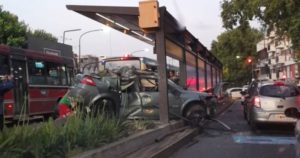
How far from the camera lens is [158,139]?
12.1 meters

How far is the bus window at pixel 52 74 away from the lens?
74.4ft

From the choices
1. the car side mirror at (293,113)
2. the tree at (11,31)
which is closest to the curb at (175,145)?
the car side mirror at (293,113)

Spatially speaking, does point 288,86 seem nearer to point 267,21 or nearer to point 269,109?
point 269,109

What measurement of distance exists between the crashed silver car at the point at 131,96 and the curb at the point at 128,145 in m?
1.74

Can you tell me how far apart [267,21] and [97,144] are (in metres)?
26.0

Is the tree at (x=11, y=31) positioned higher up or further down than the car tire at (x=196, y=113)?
higher up

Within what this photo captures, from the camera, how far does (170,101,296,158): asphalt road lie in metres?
11.6

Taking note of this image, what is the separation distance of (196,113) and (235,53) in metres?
94.4

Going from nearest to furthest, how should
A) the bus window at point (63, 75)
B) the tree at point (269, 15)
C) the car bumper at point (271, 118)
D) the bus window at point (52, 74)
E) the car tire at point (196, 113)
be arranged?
the car tire at point (196, 113)
the car bumper at point (271, 118)
the bus window at point (52, 74)
the bus window at point (63, 75)
the tree at point (269, 15)

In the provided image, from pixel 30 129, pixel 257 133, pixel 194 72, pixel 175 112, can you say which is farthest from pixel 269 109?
pixel 30 129

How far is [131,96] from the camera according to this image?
15852 mm

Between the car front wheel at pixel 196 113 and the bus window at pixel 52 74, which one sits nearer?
the car front wheel at pixel 196 113

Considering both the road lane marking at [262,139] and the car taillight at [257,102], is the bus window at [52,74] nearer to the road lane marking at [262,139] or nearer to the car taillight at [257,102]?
the car taillight at [257,102]

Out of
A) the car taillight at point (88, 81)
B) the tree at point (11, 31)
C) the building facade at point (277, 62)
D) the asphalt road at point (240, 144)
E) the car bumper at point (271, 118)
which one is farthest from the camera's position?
the building facade at point (277, 62)
